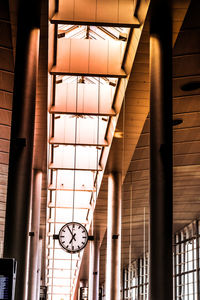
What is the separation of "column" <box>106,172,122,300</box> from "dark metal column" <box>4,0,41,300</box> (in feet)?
39.1

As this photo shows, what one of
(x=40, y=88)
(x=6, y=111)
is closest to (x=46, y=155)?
(x=6, y=111)

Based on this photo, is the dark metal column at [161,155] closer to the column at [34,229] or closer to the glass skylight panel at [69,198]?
the column at [34,229]

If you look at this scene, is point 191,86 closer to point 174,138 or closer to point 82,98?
point 82,98

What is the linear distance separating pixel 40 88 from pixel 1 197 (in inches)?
617

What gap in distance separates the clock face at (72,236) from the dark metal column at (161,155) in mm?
7370

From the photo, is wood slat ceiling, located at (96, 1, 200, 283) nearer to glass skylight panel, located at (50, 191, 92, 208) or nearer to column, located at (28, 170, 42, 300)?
glass skylight panel, located at (50, 191, 92, 208)

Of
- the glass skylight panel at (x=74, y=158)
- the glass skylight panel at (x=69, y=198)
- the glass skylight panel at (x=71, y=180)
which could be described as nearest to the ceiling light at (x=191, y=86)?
the glass skylight panel at (x=74, y=158)

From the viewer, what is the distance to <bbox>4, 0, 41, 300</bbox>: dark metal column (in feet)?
39.5

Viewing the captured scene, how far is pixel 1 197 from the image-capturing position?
3183 cm

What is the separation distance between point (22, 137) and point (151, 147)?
9.79 feet

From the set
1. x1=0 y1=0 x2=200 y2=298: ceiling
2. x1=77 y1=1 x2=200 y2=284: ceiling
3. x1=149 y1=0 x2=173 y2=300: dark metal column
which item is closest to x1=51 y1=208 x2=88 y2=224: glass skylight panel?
x1=77 y1=1 x2=200 y2=284: ceiling

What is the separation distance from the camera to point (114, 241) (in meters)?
24.8

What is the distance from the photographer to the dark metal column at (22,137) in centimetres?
1205

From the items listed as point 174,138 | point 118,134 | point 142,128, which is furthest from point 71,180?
point 142,128
